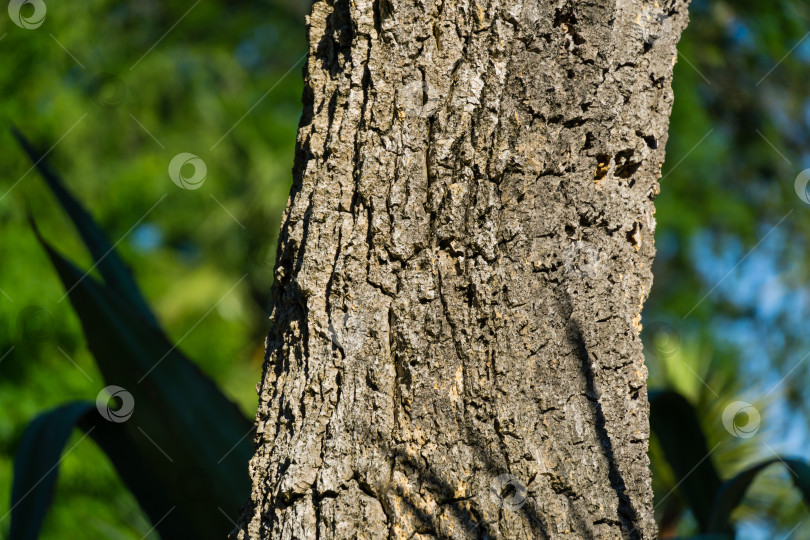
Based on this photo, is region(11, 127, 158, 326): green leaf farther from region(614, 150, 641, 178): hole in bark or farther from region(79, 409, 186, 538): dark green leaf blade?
region(614, 150, 641, 178): hole in bark

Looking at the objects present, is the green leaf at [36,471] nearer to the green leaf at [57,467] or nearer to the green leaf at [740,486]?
the green leaf at [57,467]

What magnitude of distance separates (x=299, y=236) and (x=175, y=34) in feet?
30.7

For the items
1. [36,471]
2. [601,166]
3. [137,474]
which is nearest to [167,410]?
[137,474]

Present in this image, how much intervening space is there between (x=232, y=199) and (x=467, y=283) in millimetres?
8435

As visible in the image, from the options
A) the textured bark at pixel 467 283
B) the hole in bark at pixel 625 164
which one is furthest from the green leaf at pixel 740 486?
the hole in bark at pixel 625 164

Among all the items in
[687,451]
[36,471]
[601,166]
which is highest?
[601,166]

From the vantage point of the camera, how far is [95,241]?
1.74m

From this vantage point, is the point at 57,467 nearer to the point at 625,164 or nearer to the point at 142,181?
the point at 625,164

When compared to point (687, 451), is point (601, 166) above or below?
above

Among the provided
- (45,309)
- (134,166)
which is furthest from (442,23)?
(134,166)

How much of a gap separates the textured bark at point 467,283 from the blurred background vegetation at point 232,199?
2362 millimetres

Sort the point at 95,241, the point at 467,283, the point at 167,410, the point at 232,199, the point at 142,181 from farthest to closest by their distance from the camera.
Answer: the point at 232,199
the point at 142,181
the point at 95,241
the point at 167,410
the point at 467,283

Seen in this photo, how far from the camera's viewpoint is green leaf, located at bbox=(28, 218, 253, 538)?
148 centimetres

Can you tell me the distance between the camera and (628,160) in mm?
1047
